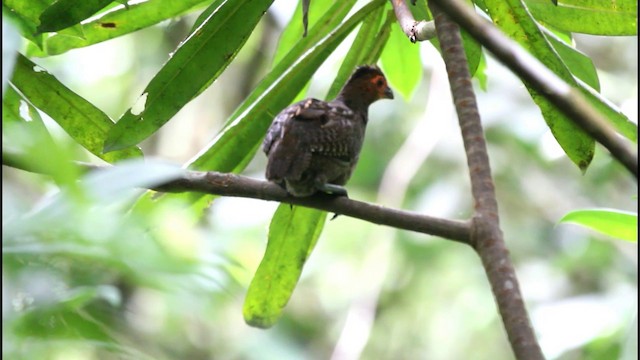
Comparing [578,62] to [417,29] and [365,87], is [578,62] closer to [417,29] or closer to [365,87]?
[417,29]

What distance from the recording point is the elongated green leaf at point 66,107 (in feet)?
8.25

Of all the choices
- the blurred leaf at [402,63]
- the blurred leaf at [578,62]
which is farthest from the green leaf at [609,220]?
the blurred leaf at [402,63]

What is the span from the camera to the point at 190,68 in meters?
2.48

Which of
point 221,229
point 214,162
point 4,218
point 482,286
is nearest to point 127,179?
point 4,218

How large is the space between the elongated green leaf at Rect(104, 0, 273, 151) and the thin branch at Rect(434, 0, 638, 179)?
3.85ft

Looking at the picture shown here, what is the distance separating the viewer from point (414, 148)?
5.81 metres

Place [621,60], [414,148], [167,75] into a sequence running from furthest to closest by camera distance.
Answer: [621,60]
[414,148]
[167,75]

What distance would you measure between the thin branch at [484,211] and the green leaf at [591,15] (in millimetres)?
→ 462

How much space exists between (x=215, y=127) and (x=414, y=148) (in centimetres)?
158

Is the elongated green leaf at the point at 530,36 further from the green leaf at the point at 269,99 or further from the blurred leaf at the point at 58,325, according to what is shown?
the blurred leaf at the point at 58,325

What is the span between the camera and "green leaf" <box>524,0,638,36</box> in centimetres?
269

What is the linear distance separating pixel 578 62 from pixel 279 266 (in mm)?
1123

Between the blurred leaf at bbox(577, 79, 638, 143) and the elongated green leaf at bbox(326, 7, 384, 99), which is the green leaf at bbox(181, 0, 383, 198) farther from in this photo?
the blurred leaf at bbox(577, 79, 638, 143)

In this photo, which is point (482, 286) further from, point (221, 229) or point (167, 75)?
point (167, 75)
